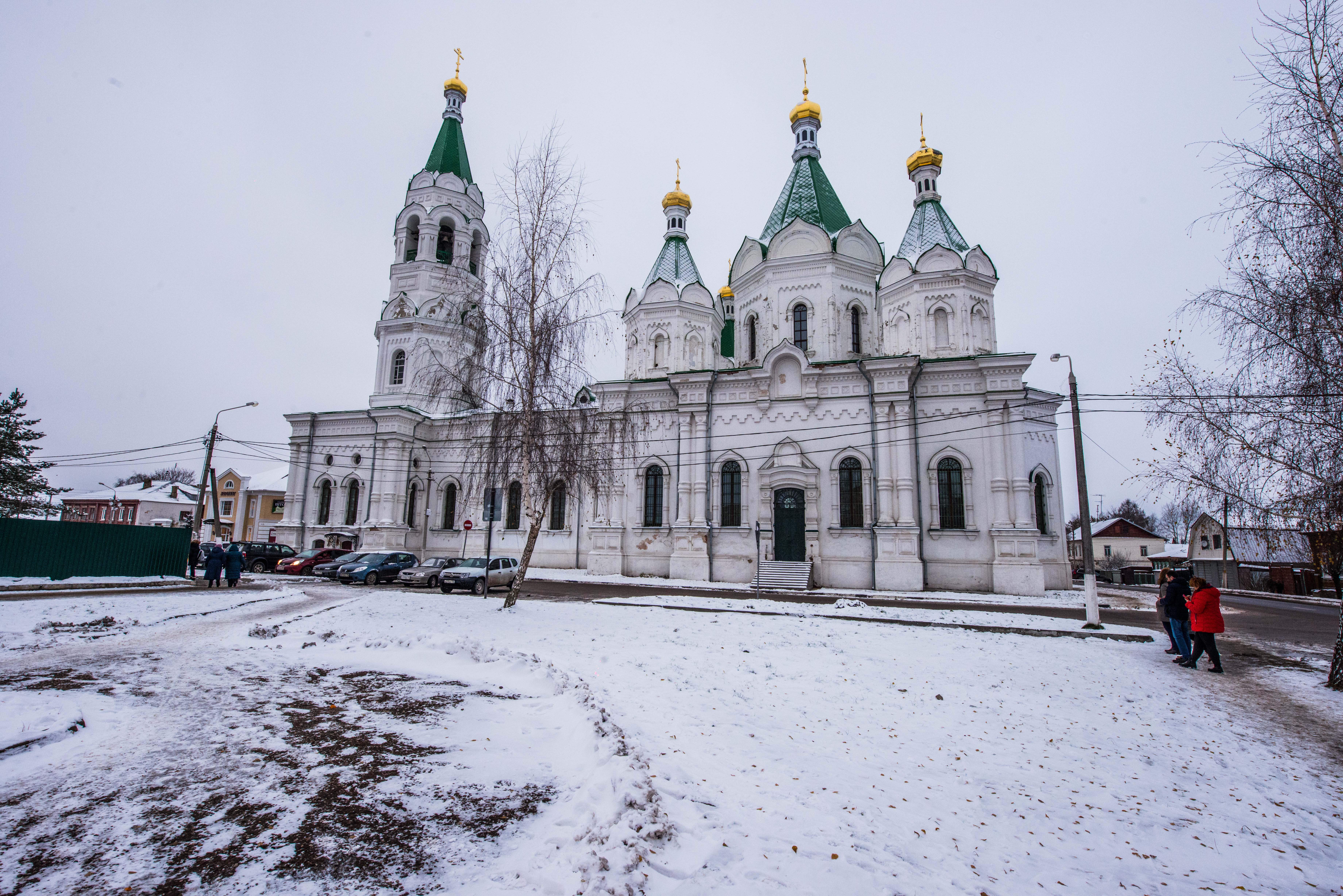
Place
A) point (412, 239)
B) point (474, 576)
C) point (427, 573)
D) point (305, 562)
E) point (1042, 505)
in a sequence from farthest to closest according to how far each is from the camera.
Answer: point (412, 239) < point (305, 562) < point (1042, 505) < point (427, 573) < point (474, 576)

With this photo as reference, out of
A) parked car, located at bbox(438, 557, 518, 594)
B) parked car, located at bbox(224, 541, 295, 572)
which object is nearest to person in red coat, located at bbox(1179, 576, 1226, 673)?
parked car, located at bbox(438, 557, 518, 594)

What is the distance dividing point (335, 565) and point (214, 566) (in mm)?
5301

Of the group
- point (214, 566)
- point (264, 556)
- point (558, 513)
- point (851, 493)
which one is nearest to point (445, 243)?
point (558, 513)

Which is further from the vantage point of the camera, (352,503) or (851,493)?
(352,503)

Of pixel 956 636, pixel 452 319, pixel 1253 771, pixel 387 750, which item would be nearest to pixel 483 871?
pixel 387 750

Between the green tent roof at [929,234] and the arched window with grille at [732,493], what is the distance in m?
11.5

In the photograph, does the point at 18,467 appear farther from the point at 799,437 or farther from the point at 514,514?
the point at 799,437

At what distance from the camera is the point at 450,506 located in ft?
113

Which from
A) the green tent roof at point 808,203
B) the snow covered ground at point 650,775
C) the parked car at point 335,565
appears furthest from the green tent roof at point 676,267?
the snow covered ground at point 650,775

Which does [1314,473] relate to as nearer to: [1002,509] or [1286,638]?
[1286,638]

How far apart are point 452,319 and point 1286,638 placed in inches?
849

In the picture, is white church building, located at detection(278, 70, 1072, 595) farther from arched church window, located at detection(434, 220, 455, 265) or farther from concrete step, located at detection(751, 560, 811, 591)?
arched church window, located at detection(434, 220, 455, 265)

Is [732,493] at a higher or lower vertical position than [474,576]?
higher

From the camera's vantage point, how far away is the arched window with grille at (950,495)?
2350 cm
